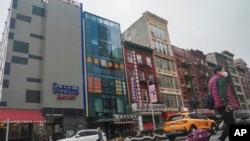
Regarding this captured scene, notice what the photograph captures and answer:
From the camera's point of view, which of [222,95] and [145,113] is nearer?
[222,95]

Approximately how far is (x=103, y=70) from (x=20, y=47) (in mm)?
11411

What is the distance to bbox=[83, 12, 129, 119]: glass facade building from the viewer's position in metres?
30.7

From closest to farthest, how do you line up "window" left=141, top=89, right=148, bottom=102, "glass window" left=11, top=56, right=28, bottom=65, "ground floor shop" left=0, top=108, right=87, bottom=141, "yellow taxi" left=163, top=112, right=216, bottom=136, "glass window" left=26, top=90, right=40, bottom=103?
"yellow taxi" left=163, top=112, right=216, bottom=136, "ground floor shop" left=0, top=108, right=87, bottom=141, "glass window" left=26, top=90, right=40, bottom=103, "glass window" left=11, top=56, right=28, bottom=65, "window" left=141, top=89, right=148, bottom=102

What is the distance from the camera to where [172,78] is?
44000 mm

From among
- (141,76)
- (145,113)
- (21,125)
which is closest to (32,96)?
(21,125)

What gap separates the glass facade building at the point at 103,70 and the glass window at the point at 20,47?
7.95 m

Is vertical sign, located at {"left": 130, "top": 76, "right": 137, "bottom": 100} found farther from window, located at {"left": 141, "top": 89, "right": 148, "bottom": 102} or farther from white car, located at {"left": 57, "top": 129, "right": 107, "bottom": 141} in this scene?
white car, located at {"left": 57, "top": 129, "right": 107, "bottom": 141}

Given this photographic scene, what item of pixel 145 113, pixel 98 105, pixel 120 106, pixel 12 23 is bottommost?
pixel 145 113

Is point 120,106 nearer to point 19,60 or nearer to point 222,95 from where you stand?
point 19,60

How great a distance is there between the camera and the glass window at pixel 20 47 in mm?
26514

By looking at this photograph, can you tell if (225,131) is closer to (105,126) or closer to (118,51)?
(105,126)

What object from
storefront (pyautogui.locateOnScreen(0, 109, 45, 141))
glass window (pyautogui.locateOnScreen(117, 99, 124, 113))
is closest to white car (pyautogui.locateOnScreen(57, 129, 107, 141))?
storefront (pyautogui.locateOnScreen(0, 109, 45, 141))

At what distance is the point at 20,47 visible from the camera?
1061 inches

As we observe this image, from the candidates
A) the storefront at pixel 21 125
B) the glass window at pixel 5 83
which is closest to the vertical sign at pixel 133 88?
the storefront at pixel 21 125
